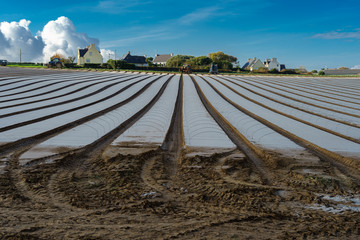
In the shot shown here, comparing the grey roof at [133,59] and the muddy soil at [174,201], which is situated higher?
the grey roof at [133,59]

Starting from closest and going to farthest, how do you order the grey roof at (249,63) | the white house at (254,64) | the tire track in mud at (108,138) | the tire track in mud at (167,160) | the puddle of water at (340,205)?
the puddle of water at (340,205) < the tire track in mud at (167,160) < the tire track in mud at (108,138) < the white house at (254,64) < the grey roof at (249,63)

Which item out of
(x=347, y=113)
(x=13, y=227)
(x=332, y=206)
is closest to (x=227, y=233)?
(x=332, y=206)

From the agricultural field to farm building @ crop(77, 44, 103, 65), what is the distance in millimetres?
55785

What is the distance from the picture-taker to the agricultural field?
156 cm

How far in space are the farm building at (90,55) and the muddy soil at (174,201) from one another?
5798 centimetres

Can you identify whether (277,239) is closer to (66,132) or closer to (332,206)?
(332,206)

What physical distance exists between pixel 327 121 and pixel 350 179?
→ 2854 mm

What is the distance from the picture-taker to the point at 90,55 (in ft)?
183

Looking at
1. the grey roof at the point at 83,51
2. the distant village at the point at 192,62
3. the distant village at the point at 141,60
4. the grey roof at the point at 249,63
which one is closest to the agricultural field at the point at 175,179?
the distant village at the point at 192,62

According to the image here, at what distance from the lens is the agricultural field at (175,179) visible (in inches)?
61.4

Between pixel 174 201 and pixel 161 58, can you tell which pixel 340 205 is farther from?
pixel 161 58

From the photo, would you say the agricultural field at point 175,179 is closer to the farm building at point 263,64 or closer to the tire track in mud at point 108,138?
the tire track in mud at point 108,138

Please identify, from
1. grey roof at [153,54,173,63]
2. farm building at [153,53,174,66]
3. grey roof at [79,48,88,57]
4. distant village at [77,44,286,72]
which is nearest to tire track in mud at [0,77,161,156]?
distant village at [77,44,286,72]

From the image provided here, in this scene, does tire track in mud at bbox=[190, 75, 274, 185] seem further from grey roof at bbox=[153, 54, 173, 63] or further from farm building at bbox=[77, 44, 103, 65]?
grey roof at bbox=[153, 54, 173, 63]
